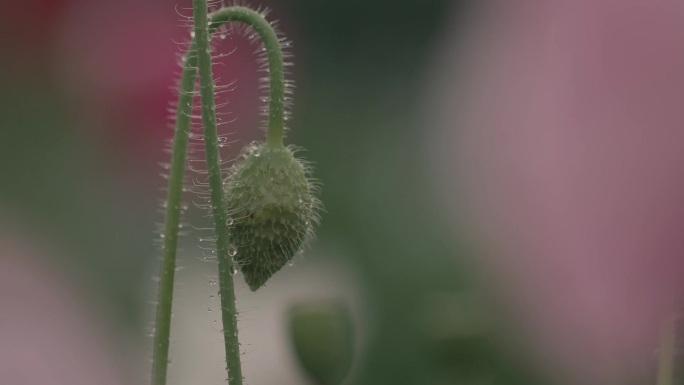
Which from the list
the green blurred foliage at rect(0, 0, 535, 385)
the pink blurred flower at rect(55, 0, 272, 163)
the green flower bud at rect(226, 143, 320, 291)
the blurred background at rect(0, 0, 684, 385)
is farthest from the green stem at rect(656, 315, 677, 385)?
the pink blurred flower at rect(55, 0, 272, 163)

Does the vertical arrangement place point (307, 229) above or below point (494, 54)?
below

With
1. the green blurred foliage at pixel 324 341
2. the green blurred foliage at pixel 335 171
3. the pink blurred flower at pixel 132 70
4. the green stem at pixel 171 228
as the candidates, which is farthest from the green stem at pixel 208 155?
the pink blurred flower at pixel 132 70

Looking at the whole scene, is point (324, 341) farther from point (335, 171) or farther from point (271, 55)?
point (335, 171)

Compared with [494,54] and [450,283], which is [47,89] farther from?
[450,283]

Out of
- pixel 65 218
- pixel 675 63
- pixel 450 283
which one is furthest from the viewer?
pixel 65 218

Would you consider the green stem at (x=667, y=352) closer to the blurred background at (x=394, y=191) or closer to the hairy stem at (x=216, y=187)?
the blurred background at (x=394, y=191)

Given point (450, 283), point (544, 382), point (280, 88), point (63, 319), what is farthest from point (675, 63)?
point (63, 319)

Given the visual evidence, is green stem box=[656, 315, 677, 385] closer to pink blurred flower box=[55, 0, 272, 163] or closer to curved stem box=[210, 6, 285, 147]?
curved stem box=[210, 6, 285, 147]
